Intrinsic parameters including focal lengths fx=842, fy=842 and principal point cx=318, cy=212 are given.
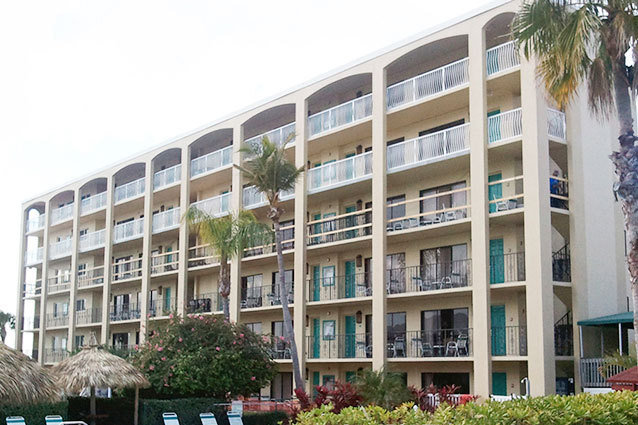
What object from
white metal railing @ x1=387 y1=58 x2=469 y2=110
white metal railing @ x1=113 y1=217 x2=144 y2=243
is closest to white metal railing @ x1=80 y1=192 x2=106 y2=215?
white metal railing @ x1=113 y1=217 x2=144 y2=243

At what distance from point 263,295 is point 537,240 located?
17280 millimetres

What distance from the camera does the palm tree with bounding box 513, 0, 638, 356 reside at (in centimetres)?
1852

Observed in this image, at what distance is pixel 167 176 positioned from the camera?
152 ft

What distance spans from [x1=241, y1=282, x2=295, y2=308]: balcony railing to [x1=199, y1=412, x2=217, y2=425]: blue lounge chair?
10860 millimetres

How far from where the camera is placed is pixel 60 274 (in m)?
58.0

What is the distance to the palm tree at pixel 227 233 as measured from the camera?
112 feet

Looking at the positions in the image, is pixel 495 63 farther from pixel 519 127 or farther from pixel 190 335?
pixel 190 335

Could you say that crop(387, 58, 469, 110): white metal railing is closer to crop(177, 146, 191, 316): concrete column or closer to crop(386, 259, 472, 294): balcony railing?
crop(386, 259, 472, 294): balcony railing

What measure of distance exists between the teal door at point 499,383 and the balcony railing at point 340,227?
788 cm

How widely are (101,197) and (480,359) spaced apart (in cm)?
3173

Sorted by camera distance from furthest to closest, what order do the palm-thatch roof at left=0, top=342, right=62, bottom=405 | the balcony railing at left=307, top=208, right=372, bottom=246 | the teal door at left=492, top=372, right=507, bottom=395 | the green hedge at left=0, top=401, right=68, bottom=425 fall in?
the balcony railing at left=307, top=208, right=372, bottom=246 < the teal door at left=492, top=372, right=507, bottom=395 < the green hedge at left=0, top=401, right=68, bottom=425 < the palm-thatch roof at left=0, top=342, right=62, bottom=405

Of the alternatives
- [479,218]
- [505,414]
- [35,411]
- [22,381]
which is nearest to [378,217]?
[479,218]

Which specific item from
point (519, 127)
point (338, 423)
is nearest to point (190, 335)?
point (519, 127)

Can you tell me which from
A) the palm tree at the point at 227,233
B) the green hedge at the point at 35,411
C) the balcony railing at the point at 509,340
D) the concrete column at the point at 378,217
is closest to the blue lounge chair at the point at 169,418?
the green hedge at the point at 35,411
